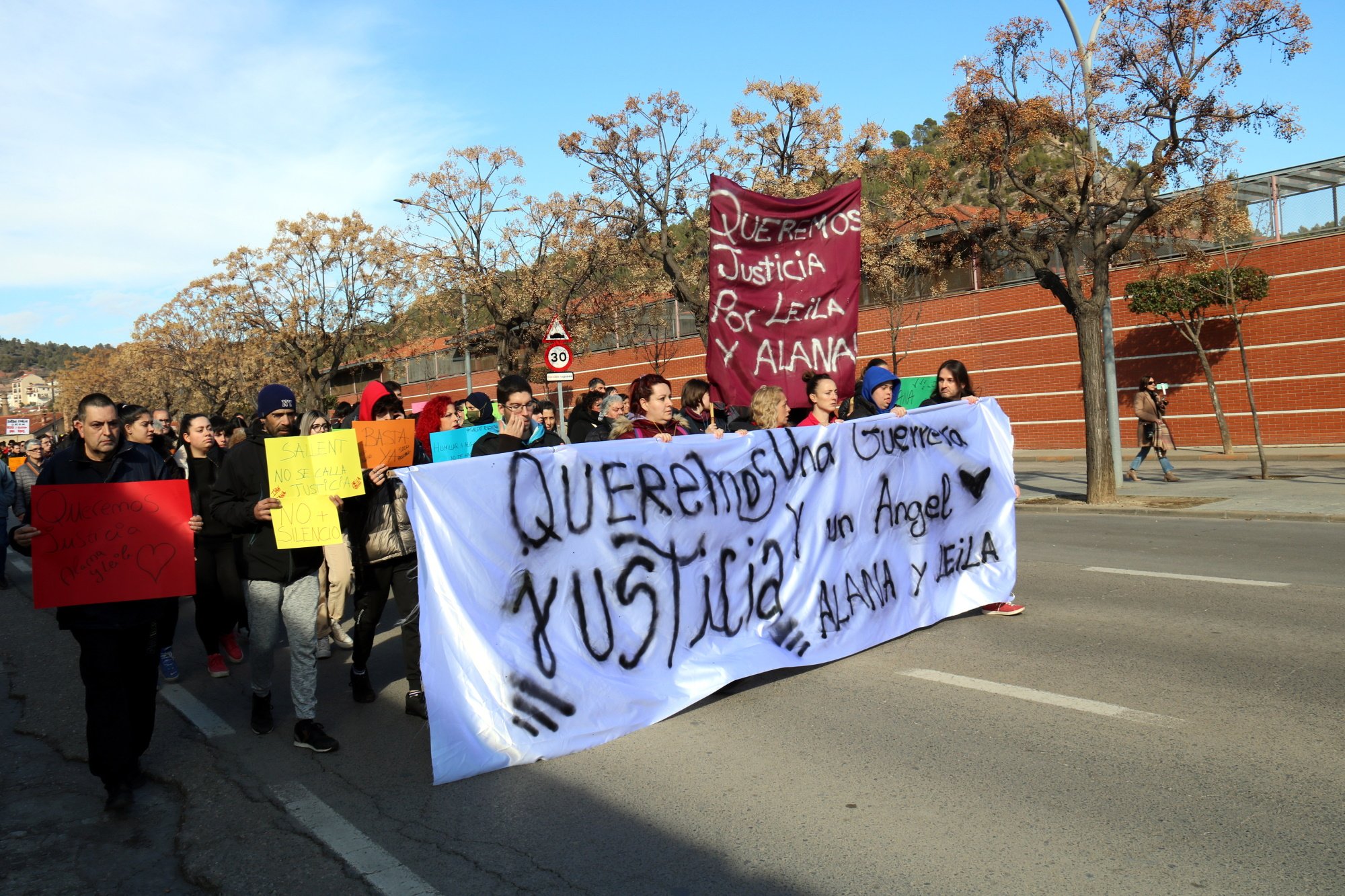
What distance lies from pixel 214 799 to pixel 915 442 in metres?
Result: 4.66

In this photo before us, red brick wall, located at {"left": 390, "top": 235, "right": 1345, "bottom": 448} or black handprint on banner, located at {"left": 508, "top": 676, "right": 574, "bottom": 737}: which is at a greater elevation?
red brick wall, located at {"left": 390, "top": 235, "right": 1345, "bottom": 448}

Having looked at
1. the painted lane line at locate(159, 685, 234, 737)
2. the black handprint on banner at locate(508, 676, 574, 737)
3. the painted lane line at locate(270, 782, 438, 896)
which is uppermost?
the black handprint on banner at locate(508, 676, 574, 737)

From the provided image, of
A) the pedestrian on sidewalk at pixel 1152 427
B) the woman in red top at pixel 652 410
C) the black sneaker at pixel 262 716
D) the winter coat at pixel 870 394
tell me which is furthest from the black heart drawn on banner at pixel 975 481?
the pedestrian on sidewalk at pixel 1152 427

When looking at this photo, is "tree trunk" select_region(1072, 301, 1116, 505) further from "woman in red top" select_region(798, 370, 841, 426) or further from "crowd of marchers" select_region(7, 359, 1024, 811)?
"woman in red top" select_region(798, 370, 841, 426)

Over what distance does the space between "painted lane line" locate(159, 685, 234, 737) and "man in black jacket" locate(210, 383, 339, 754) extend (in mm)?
695

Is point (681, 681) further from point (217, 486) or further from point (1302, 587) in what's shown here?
point (1302, 587)

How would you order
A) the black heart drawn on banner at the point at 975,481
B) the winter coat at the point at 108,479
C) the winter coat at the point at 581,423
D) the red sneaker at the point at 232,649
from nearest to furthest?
the winter coat at the point at 108,479
the black heart drawn on banner at the point at 975,481
the red sneaker at the point at 232,649
the winter coat at the point at 581,423

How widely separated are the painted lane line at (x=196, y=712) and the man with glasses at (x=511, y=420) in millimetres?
2191

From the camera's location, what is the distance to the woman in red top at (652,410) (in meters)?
6.16

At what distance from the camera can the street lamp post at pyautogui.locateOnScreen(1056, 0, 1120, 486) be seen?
14344 mm

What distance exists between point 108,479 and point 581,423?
445cm

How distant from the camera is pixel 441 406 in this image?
924 cm

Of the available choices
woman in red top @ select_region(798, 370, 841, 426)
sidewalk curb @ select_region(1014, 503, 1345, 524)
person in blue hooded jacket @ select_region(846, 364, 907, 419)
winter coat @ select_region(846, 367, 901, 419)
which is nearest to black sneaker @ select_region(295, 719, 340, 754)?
woman in red top @ select_region(798, 370, 841, 426)

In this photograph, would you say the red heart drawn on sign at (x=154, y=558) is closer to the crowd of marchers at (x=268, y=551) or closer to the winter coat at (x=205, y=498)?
the crowd of marchers at (x=268, y=551)
